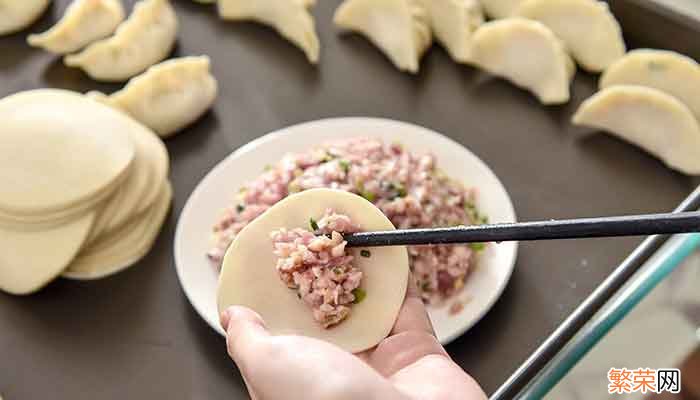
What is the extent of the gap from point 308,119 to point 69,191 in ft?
2.19

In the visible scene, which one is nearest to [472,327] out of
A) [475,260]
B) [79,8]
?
[475,260]

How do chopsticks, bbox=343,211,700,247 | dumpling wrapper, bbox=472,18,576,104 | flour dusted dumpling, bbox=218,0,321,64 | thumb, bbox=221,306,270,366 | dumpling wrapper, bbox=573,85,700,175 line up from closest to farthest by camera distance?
1. chopsticks, bbox=343,211,700,247
2. thumb, bbox=221,306,270,366
3. dumpling wrapper, bbox=573,85,700,175
4. dumpling wrapper, bbox=472,18,576,104
5. flour dusted dumpling, bbox=218,0,321,64

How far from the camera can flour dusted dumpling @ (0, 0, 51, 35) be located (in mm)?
2271

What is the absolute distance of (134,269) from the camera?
1727mm

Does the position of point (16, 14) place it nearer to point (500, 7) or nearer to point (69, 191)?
point (69, 191)

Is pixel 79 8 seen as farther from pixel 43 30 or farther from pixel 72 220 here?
pixel 72 220

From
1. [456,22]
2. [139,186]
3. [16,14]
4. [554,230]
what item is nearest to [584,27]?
[456,22]

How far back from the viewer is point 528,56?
2.03 m

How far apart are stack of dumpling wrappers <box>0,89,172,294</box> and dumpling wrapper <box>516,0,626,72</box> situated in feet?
3.55

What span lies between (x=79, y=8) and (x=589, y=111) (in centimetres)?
141

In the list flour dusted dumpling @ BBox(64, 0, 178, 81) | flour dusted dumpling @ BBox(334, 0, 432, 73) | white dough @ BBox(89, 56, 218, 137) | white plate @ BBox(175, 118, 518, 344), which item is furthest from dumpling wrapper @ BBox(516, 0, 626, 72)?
flour dusted dumpling @ BBox(64, 0, 178, 81)

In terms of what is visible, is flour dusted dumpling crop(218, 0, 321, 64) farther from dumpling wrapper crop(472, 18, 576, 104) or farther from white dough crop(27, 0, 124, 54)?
dumpling wrapper crop(472, 18, 576, 104)

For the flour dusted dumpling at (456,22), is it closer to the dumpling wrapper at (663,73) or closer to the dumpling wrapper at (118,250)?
the dumpling wrapper at (663,73)

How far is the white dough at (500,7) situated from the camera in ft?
7.11
